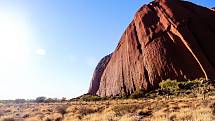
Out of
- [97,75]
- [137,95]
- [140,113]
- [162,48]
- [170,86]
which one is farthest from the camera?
[97,75]

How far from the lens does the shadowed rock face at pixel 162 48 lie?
72875mm

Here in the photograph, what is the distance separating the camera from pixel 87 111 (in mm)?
32500

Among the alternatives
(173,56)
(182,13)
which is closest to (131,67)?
(173,56)

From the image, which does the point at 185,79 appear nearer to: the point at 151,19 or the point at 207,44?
the point at 207,44

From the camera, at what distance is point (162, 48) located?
77125mm

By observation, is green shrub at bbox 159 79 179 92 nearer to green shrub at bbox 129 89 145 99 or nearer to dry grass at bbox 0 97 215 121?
green shrub at bbox 129 89 145 99

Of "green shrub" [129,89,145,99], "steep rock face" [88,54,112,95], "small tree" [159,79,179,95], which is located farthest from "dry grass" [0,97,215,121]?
"steep rock face" [88,54,112,95]

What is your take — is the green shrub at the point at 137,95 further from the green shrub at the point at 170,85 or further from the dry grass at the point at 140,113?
the dry grass at the point at 140,113

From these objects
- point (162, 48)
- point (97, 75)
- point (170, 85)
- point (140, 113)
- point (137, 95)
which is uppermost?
point (97, 75)

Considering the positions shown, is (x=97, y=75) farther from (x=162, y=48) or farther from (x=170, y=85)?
(x=170, y=85)

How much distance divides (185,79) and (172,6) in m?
22.2

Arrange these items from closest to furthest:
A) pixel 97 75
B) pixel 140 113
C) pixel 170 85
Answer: pixel 140 113 < pixel 170 85 < pixel 97 75

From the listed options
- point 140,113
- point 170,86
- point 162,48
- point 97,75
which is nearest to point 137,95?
point 170,86

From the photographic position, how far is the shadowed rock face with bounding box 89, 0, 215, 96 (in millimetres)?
72875
